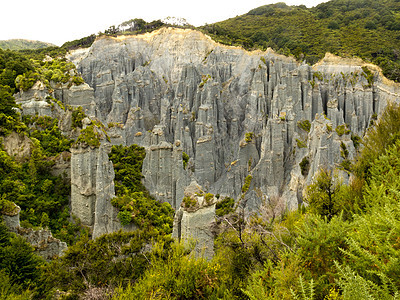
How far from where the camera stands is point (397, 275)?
4074 millimetres

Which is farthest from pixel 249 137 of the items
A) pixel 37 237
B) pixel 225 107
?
pixel 37 237

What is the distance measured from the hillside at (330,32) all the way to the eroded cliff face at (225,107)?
563 cm

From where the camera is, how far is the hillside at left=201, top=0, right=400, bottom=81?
48375 millimetres

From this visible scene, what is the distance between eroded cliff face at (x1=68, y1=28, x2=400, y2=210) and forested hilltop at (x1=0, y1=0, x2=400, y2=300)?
450mm

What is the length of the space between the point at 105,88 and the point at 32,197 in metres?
35.0

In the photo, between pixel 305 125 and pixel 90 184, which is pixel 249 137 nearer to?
pixel 305 125

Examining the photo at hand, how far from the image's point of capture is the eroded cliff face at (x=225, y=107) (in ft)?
82.5

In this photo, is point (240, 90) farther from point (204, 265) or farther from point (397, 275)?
point (397, 275)

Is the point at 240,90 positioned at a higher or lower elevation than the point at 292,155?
higher

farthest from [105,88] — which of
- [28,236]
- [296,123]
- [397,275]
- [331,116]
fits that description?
[397,275]

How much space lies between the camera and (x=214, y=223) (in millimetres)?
12102

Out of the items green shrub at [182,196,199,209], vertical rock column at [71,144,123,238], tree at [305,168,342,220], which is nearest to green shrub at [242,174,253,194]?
vertical rock column at [71,144,123,238]

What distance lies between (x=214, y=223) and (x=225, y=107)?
30123mm

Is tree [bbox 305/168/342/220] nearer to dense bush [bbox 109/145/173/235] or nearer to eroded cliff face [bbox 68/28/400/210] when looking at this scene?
dense bush [bbox 109/145/173/235]
